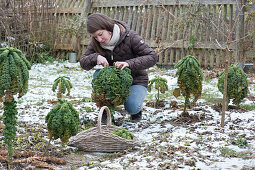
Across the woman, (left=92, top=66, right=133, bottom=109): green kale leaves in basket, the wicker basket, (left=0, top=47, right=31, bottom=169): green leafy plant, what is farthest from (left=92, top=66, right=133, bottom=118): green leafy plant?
(left=0, top=47, right=31, bottom=169): green leafy plant

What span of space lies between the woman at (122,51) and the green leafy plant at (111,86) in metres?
0.17

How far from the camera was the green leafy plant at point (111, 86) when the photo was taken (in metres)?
3.57

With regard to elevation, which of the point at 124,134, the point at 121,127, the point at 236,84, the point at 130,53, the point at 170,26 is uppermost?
the point at 170,26

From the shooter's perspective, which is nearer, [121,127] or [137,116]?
[121,127]

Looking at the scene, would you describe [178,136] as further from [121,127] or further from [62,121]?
[62,121]

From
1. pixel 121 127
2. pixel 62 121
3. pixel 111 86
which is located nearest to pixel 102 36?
pixel 111 86

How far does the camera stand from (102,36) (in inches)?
152

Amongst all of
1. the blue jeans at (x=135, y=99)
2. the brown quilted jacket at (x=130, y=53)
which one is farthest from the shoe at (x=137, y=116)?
the brown quilted jacket at (x=130, y=53)

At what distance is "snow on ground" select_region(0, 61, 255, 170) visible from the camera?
9.30 feet

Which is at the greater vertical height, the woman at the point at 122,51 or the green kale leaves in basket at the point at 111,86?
the woman at the point at 122,51

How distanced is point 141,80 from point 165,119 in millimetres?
652

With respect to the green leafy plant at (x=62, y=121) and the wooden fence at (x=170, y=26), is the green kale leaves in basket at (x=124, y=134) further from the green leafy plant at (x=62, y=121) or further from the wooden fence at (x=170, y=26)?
the wooden fence at (x=170, y=26)

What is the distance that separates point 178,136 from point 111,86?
0.95 m

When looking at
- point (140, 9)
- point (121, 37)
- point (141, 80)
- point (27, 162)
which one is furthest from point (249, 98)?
point (140, 9)
